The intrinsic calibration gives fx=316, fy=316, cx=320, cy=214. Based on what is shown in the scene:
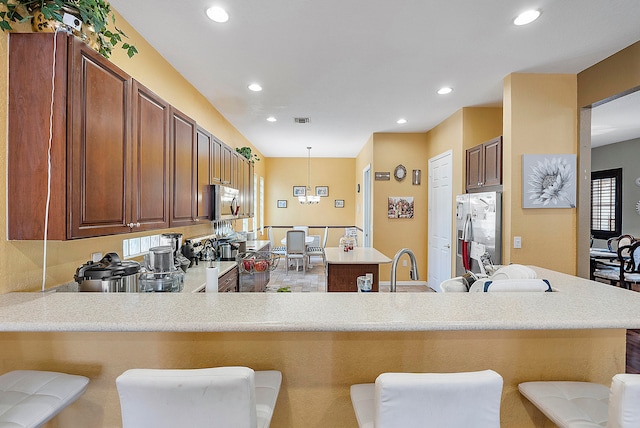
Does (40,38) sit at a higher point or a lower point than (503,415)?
higher

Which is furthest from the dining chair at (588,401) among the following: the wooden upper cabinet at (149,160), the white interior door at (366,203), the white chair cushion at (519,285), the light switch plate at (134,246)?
the white interior door at (366,203)

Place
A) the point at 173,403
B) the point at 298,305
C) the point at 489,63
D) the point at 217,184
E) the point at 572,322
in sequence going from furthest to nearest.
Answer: the point at 217,184
the point at 489,63
the point at 298,305
the point at 572,322
the point at 173,403

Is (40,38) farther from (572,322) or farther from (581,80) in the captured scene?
(581,80)

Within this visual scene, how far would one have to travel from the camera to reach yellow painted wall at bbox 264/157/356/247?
8562 millimetres

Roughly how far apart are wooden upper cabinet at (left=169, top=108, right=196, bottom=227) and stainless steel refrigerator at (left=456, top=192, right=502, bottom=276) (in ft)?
8.81

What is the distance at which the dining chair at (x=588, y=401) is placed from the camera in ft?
2.85

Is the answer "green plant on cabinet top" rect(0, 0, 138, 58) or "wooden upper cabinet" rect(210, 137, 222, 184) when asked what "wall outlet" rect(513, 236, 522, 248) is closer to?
"wooden upper cabinet" rect(210, 137, 222, 184)

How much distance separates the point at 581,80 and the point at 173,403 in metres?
4.17

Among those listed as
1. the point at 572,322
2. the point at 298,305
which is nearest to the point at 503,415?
the point at 572,322

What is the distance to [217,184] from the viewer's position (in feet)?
11.6

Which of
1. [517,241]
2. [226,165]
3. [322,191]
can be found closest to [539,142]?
[517,241]

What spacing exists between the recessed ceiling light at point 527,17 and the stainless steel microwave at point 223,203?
2949 mm

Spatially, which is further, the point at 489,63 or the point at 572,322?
the point at 489,63

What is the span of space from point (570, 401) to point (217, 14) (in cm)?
282
